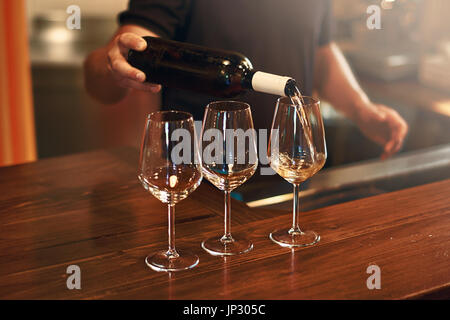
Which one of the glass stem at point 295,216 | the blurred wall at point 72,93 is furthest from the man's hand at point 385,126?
the blurred wall at point 72,93

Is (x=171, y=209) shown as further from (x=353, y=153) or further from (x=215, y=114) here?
(x=353, y=153)

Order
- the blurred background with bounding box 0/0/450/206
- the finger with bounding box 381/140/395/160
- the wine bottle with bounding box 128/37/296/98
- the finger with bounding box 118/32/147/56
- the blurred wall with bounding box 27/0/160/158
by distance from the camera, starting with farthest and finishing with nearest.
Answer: the blurred wall with bounding box 27/0/160/158
the blurred background with bounding box 0/0/450/206
the finger with bounding box 381/140/395/160
the finger with bounding box 118/32/147/56
the wine bottle with bounding box 128/37/296/98

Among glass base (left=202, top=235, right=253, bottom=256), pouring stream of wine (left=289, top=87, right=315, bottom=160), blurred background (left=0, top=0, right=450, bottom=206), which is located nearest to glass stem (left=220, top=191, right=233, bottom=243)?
glass base (left=202, top=235, right=253, bottom=256)

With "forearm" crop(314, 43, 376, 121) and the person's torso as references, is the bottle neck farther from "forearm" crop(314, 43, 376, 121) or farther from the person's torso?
"forearm" crop(314, 43, 376, 121)

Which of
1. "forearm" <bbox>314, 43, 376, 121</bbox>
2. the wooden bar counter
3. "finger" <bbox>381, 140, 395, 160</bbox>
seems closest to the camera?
the wooden bar counter

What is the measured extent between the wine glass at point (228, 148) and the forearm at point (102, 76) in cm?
65

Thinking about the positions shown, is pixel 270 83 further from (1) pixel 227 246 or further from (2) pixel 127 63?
(2) pixel 127 63

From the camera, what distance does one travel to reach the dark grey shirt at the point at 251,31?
1543mm

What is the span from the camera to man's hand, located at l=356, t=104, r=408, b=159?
150 centimetres

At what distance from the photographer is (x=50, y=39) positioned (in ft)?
11.3

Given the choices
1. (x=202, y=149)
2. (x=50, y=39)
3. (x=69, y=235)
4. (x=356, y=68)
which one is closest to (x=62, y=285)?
→ (x=69, y=235)

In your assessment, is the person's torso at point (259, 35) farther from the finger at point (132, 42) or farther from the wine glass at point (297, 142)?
the wine glass at point (297, 142)

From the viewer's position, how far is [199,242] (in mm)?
959

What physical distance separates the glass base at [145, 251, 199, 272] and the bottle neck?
0.29 m
